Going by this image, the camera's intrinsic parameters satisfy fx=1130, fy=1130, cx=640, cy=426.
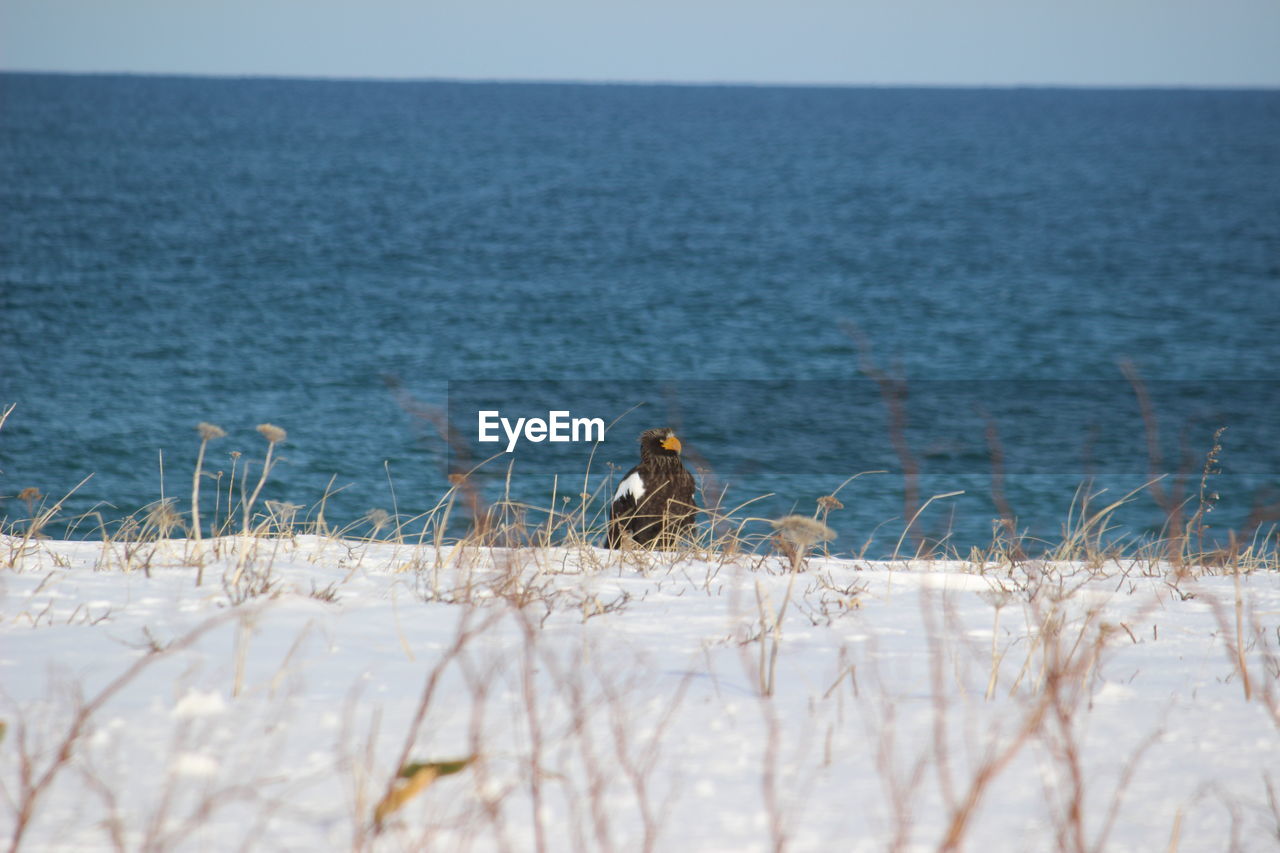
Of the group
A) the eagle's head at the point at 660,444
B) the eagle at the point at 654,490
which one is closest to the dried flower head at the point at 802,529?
the eagle at the point at 654,490

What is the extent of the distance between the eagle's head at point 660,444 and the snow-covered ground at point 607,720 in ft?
6.82

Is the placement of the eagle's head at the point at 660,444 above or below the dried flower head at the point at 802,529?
below

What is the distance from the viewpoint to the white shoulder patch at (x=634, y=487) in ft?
18.4

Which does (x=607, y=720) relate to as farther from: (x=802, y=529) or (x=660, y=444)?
(x=660, y=444)

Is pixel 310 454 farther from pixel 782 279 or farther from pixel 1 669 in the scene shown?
pixel 782 279

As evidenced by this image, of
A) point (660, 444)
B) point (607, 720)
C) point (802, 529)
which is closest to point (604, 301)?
point (660, 444)

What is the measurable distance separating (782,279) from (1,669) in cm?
3406

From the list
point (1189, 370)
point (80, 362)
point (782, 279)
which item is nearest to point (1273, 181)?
point (782, 279)

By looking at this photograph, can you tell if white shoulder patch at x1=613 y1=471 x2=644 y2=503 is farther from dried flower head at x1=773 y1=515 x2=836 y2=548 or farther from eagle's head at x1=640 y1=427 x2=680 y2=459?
dried flower head at x1=773 y1=515 x2=836 y2=548

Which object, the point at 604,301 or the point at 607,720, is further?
the point at 604,301

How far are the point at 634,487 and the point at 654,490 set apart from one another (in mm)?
114

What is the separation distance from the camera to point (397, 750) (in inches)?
83.7

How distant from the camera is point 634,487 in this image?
5625 mm

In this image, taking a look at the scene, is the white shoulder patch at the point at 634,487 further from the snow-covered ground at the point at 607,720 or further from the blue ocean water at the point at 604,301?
Result: the snow-covered ground at the point at 607,720
